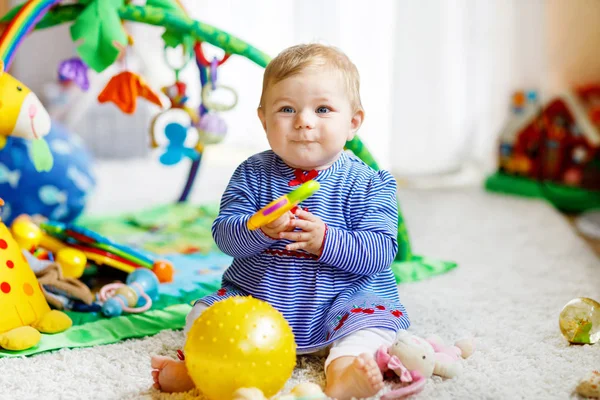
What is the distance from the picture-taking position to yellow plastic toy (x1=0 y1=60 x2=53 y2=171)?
1.21m

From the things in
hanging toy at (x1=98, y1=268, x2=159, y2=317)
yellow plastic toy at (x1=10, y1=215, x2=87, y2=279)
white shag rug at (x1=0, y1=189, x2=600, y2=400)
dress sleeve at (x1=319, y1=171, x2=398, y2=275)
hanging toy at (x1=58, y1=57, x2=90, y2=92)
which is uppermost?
hanging toy at (x1=58, y1=57, x2=90, y2=92)

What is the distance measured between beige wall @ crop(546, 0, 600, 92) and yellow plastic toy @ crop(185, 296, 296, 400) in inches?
80.1

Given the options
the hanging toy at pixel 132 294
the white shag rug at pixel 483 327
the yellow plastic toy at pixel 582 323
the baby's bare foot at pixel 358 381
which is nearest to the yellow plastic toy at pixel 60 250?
the hanging toy at pixel 132 294

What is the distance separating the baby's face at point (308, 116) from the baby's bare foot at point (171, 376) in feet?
1.15

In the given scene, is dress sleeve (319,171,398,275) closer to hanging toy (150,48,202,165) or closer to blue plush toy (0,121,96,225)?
hanging toy (150,48,202,165)

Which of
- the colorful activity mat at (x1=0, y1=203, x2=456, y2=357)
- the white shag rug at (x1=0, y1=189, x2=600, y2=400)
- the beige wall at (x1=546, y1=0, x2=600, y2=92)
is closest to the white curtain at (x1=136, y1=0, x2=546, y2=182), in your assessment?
the beige wall at (x1=546, y1=0, x2=600, y2=92)

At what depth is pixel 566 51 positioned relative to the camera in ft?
8.53

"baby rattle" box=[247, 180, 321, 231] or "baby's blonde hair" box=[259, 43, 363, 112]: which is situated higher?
"baby's blonde hair" box=[259, 43, 363, 112]

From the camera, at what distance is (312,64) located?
1.06 metres

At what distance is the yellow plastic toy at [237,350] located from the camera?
868 mm

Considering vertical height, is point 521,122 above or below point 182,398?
above

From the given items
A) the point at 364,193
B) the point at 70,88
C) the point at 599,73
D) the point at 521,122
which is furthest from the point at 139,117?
the point at 364,193

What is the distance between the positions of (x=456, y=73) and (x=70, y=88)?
1.51 meters

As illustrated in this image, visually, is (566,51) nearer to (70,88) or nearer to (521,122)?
(521,122)
